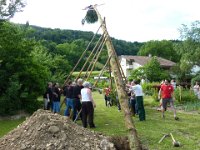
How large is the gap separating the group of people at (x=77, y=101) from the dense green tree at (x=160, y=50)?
8988 cm

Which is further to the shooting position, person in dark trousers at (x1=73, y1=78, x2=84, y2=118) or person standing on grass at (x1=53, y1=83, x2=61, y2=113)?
person standing on grass at (x1=53, y1=83, x2=61, y2=113)

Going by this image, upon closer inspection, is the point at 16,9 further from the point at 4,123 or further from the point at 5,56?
the point at 4,123

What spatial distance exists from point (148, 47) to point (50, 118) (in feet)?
325

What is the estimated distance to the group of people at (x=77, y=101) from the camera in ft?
43.2

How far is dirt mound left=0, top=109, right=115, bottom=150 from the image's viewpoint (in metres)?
8.24

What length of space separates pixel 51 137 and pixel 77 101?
5.92 metres

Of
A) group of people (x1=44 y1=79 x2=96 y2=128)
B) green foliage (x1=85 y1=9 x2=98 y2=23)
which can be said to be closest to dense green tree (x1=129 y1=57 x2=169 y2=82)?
group of people (x1=44 y1=79 x2=96 y2=128)

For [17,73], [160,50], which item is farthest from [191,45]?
[160,50]

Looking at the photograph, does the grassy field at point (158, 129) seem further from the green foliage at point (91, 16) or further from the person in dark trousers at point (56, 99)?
Answer: the green foliage at point (91, 16)

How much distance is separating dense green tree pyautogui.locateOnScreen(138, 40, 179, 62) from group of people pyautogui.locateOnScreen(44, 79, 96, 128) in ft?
295

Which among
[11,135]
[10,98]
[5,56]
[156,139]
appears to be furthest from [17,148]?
[5,56]

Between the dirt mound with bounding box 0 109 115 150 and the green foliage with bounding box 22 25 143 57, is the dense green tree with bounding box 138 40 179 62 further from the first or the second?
the dirt mound with bounding box 0 109 115 150

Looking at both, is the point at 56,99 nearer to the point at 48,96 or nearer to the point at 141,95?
the point at 48,96

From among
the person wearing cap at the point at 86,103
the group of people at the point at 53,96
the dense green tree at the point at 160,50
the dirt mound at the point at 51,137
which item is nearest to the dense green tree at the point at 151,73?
the group of people at the point at 53,96
